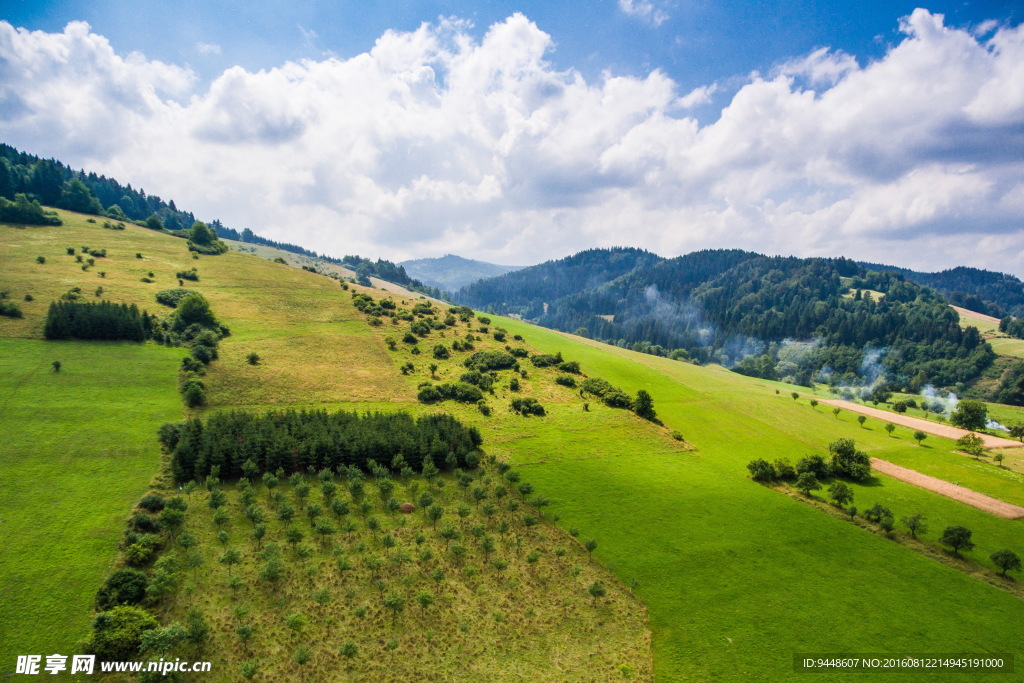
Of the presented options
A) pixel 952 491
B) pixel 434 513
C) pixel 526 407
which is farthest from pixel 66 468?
pixel 952 491

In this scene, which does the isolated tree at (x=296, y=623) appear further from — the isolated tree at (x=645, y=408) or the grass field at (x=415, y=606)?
A: the isolated tree at (x=645, y=408)

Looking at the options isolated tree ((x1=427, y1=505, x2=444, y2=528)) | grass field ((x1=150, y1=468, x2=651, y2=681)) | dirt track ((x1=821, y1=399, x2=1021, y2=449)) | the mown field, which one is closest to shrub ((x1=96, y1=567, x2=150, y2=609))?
the mown field

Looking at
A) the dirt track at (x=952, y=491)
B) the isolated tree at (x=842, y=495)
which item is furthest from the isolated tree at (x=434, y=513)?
the dirt track at (x=952, y=491)

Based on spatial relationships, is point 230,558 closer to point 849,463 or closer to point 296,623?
point 296,623

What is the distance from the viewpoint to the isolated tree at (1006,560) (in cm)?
4206

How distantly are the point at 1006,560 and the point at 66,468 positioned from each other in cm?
9693

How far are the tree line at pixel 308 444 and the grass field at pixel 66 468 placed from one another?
4.32m

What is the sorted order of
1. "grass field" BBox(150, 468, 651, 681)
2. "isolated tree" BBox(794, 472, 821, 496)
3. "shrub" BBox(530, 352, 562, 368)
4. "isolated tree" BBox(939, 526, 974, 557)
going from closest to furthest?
1. "grass field" BBox(150, 468, 651, 681)
2. "isolated tree" BBox(939, 526, 974, 557)
3. "isolated tree" BBox(794, 472, 821, 496)
4. "shrub" BBox(530, 352, 562, 368)

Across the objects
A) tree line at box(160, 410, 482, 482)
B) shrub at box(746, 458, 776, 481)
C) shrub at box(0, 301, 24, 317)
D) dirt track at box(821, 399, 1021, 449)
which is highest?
dirt track at box(821, 399, 1021, 449)

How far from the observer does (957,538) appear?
45375mm

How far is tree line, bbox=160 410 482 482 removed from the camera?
159 feet

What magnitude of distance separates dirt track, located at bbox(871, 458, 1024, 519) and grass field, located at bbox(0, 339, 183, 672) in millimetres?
98487

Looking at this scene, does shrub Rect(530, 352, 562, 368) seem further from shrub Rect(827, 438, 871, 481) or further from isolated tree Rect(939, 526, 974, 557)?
isolated tree Rect(939, 526, 974, 557)

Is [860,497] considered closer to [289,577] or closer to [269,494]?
[289,577]
